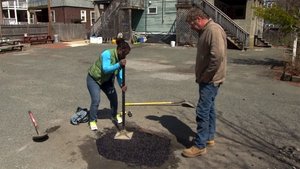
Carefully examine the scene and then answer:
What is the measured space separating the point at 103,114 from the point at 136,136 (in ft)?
4.52

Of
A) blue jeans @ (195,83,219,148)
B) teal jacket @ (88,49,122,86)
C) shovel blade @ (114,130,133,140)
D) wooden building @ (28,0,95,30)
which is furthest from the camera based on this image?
wooden building @ (28,0,95,30)

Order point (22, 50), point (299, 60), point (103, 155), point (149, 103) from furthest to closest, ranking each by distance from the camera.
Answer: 1. point (22, 50)
2. point (299, 60)
3. point (149, 103)
4. point (103, 155)

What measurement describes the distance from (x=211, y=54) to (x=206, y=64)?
192 millimetres

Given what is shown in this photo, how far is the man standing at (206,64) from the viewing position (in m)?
3.76

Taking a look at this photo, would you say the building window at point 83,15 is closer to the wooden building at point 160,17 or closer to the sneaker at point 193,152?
the wooden building at point 160,17

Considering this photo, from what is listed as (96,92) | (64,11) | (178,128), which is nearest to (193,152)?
(178,128)

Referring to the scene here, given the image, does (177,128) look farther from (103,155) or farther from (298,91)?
(298,91)

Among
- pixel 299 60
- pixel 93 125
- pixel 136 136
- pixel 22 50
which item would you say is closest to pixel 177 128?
pixel 136 136

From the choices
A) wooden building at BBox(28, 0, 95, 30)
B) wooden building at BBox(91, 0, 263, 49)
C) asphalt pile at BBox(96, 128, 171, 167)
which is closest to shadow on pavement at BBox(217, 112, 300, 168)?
asphalt pile at BBox(96, 128, 171, 167)

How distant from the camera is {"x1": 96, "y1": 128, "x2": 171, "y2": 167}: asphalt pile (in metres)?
4.11

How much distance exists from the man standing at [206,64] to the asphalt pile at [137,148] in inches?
15.5

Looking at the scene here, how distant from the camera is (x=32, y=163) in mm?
4031

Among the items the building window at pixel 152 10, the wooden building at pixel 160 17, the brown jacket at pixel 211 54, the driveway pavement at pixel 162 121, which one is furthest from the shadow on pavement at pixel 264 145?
the building window at pixel 152 10

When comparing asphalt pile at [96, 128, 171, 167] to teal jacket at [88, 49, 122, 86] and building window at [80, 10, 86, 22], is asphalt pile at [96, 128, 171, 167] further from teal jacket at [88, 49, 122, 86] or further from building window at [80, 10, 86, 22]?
building window at [80, 10, 86, 22]
